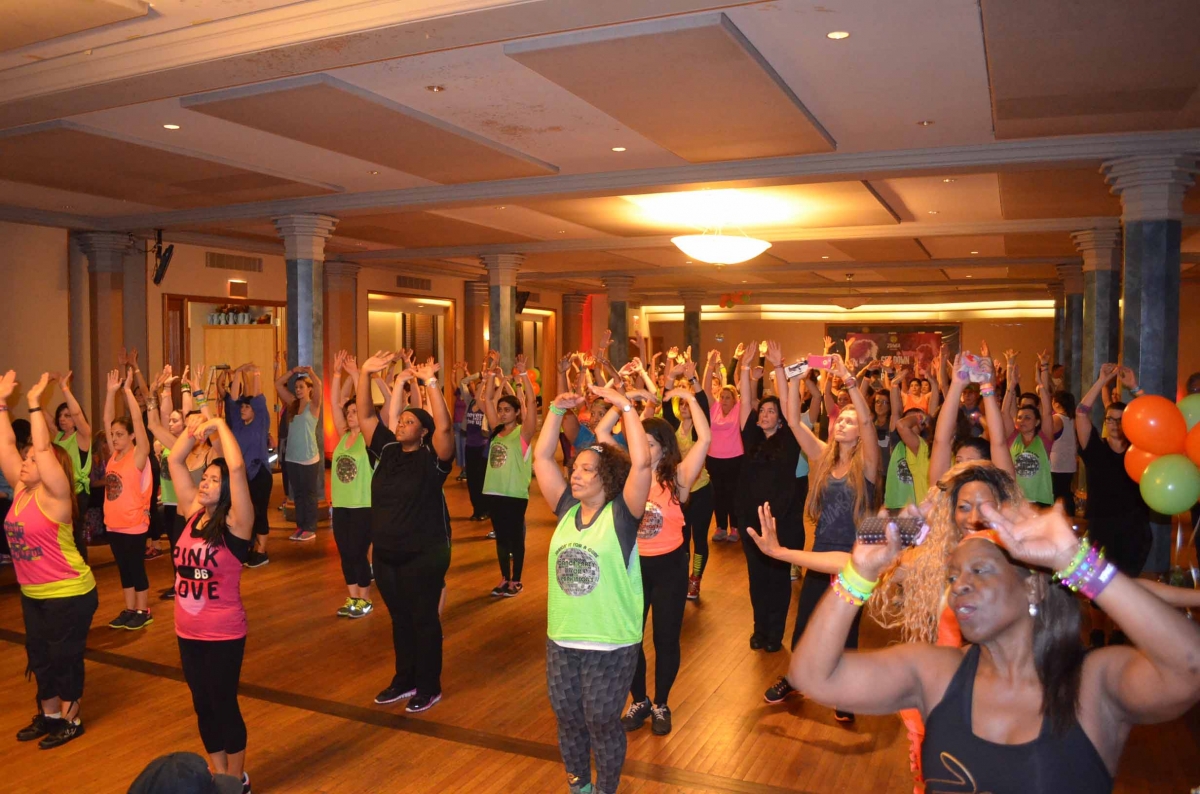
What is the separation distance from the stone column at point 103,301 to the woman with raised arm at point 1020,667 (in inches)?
453

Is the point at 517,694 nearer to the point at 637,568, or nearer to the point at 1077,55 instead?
the point at 637,568

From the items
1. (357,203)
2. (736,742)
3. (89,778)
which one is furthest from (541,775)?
(357,203)

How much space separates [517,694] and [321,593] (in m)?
2.62

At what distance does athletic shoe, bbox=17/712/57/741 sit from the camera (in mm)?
4211

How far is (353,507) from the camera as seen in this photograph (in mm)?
5988

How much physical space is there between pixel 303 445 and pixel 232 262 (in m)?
5.88

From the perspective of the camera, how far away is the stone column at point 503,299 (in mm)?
12852

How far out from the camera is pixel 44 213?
10453mm

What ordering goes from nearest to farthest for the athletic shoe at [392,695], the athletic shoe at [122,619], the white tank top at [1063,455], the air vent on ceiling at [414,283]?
the athletic shoe at [392,695], the athletic shoe at [122,619], the white tank top at [1063,455], the air vent on ceiling at [414,283]

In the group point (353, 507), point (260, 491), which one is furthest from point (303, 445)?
point (353, 507)

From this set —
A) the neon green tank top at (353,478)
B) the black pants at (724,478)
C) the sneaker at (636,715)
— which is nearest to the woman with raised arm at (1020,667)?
the sneaker at (636,715)

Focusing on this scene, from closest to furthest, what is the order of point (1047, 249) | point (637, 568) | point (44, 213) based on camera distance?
point (637, 568)
point (44, 213)
point (1047, 249)

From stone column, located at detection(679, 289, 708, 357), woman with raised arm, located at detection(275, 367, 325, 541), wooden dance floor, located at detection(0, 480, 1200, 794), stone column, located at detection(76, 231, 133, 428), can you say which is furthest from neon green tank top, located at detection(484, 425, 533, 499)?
stone column, located at detection(679, 289, 708, 357)

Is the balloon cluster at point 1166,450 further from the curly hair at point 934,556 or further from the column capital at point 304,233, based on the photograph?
the column capital at point 304,233
